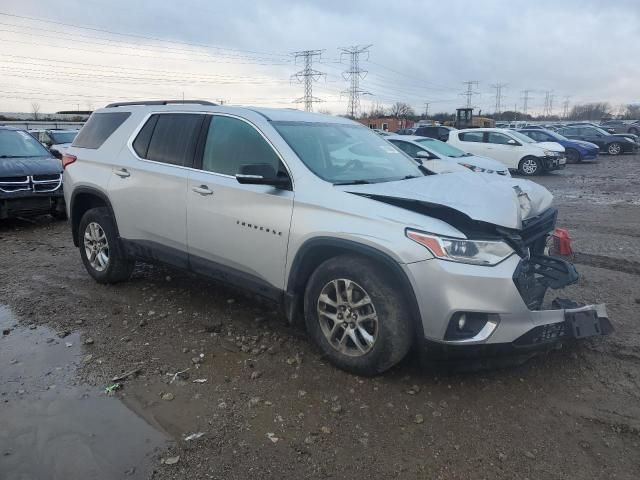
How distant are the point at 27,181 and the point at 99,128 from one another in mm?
4099

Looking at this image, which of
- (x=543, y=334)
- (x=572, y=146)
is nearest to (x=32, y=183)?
(x=543, y=334)

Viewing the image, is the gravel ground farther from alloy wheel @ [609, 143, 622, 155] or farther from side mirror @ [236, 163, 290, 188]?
alloy wheel @ [609, 143, 622, 155]

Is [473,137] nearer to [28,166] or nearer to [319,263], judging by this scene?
[28,166]

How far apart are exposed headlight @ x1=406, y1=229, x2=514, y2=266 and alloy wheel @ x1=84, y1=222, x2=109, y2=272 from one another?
364 centimetres

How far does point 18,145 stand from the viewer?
9828mm

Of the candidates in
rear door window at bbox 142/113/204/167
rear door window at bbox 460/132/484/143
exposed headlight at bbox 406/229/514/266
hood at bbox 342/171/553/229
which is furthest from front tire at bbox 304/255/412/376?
rear door window at bbox 460/132/484/143

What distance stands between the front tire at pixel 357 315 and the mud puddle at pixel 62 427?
129cm

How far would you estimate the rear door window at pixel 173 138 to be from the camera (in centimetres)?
466

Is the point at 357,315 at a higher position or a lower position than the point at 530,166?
lower

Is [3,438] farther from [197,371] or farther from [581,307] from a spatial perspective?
[581,307]

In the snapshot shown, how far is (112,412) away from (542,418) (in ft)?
8.71

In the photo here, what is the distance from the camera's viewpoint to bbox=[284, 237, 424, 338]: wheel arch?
327cm

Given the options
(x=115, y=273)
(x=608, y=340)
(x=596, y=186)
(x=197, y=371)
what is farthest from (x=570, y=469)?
(x=596, y=186)

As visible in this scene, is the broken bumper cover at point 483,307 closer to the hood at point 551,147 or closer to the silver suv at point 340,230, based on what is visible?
the silver suv at point 340,230
